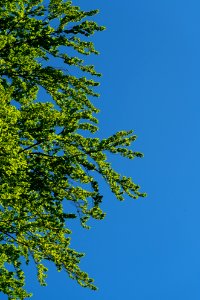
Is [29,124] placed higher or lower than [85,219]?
higher

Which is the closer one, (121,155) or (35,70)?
(121,155)

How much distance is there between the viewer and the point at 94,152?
14508 millimetres

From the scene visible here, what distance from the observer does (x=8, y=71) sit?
15734 millimetres

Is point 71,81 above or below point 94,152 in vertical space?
above

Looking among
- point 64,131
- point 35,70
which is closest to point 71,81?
point 35,70

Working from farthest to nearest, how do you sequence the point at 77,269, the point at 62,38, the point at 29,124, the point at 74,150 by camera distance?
the point at 62,38 → the point at 77,269 → the point at 74,150 → the point at 29,124

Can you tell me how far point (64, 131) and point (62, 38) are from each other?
13.4 ft

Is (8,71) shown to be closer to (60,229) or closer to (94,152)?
(94,152)

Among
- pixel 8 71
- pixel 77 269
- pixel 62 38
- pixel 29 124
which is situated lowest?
pixel 77 269

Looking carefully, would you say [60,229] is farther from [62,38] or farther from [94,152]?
[62,38]

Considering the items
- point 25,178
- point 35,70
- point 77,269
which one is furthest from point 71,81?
point 77,269

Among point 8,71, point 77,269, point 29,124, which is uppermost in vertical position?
point 8,71

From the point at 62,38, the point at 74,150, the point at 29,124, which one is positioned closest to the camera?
the point at 29,124

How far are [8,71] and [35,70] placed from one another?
1.10 metres
